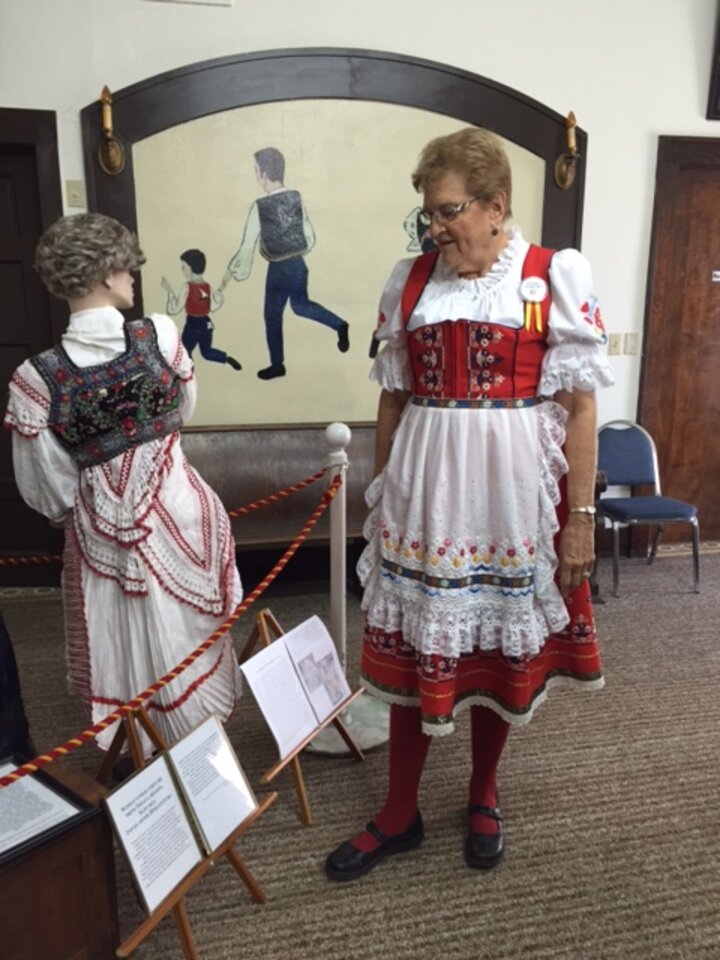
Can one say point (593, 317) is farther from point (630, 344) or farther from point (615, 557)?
point (630, 344)

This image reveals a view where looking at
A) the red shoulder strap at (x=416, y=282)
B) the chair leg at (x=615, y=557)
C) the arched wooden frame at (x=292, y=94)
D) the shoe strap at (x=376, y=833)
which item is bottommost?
the shoe strap at (x=376, y=833)

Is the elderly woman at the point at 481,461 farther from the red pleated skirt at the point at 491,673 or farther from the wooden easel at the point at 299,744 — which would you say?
the wooden easel at the point at 299,744

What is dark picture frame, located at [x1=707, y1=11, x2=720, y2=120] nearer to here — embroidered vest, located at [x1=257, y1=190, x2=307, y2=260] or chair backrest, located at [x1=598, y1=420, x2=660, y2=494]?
chair backrest, located at [x1=598, y1=420, x2=660, y2=494]

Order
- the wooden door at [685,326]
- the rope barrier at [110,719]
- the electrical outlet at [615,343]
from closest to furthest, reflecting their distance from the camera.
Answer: the rope barrier at [110,719], the wooden door at [685,326], the electrical outlet at [615,343]

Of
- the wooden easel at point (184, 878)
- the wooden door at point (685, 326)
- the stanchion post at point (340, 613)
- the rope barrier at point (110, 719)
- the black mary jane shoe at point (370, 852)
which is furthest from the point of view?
the wooden door at point (685, 326)

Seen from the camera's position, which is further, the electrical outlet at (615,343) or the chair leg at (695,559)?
the electrical outlet at (615,343)

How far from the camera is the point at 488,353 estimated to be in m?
1.46

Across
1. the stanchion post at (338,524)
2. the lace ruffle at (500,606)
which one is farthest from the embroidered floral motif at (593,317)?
the stanchion post at (338,524)

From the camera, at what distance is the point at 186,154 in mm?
3301

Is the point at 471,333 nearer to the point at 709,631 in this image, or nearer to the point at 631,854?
the point at 631,854

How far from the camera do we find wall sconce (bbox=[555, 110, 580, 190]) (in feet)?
11.6

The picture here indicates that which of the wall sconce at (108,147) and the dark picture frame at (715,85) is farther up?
the dark picture frame at (715,85)

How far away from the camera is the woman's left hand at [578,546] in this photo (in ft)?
5.06

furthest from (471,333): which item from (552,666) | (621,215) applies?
(621,215)
